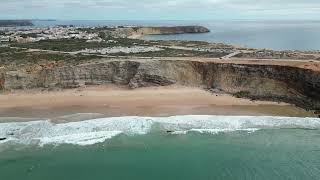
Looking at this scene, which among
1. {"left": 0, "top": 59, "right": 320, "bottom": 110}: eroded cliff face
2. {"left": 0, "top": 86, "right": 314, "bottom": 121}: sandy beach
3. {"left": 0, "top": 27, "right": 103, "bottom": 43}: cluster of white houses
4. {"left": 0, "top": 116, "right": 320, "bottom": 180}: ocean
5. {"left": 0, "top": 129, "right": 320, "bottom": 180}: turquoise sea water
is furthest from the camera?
{"left": 0, "top": 27, "right": 103, "bottom": 43}: cluster of white houses

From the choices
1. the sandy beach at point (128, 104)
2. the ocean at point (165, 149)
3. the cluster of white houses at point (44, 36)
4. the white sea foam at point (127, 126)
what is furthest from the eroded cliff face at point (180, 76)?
the cluster of white houses at point (44, 36)

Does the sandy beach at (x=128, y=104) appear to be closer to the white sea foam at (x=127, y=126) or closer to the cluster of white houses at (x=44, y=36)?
the white sea foam at (x=127, y=126)

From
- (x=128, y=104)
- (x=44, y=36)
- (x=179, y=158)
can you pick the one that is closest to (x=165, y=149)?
(x=179, y=158)

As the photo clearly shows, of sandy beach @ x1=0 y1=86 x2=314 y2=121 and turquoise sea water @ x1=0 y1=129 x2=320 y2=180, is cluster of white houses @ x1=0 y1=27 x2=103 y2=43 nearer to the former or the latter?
sandy beach @ x1=0 y1=86 x2=314 y2=121

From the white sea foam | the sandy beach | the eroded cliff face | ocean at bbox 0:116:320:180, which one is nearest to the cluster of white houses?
the eroded cliff face

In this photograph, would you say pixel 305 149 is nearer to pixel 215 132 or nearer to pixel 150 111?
pixel 215 132
